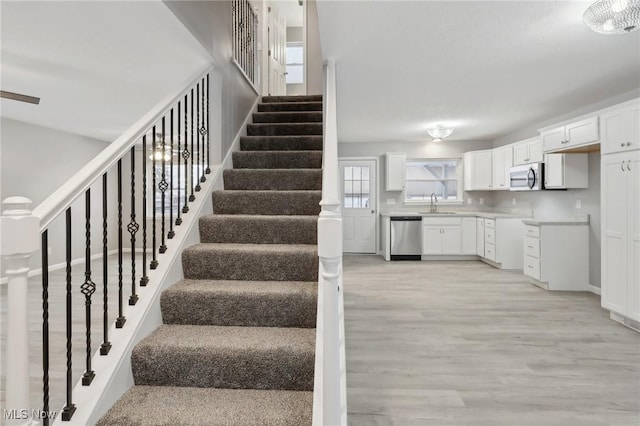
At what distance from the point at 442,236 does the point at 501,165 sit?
1623 millimetres

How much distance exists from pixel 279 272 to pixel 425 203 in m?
5.72

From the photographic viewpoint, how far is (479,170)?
22.0 ft

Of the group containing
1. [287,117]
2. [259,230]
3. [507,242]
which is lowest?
[507,242]

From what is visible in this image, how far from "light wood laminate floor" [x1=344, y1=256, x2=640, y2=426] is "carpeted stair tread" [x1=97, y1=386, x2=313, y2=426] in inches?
23.3

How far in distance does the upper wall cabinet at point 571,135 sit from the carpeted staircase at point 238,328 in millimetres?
3218

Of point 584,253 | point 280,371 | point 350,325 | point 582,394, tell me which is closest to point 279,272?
point 280,371

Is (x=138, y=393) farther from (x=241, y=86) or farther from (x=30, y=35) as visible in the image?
(x=241, y=86)

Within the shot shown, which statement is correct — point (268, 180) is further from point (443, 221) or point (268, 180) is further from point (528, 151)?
point (443, 221)

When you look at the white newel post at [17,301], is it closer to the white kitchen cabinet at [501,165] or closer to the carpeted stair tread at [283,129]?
the carpeted stair tread at [283,129]

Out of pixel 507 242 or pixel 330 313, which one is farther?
pixel 507 242

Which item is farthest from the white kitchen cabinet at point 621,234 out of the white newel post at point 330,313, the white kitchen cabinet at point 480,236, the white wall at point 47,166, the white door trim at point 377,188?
the white wall at point 47,166

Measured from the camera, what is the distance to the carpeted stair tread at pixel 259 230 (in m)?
2.50

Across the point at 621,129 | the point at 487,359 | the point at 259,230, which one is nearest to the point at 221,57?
the point at 259,230

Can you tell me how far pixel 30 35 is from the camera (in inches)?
96.6
